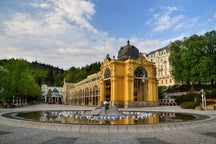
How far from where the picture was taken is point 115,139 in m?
9.67

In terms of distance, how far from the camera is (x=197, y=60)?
169 feet

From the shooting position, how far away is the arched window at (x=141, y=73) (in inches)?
1924

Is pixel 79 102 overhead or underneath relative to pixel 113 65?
underneath

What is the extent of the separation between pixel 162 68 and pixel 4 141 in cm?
9215

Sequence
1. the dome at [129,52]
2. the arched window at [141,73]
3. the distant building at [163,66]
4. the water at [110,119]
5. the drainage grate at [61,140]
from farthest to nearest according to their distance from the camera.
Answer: the distant building at [163,66] → the dome at [129,52] → the arched window at [141,73] → the water at [110,119] → the drainage grate at [61,140]

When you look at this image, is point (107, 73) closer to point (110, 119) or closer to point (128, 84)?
point (128, 84)

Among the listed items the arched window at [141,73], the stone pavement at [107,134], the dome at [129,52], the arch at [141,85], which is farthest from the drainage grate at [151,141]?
the dome at [129,52]

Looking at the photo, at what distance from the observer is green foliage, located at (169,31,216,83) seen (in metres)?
48.1

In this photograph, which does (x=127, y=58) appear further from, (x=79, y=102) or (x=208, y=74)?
(x=79, y=102)

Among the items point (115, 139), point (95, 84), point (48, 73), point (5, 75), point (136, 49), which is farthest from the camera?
point (48, 73)

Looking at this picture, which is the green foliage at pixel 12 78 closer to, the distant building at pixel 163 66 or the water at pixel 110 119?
the water at pixel 110 119

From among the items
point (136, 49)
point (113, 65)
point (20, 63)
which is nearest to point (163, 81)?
point (136, 49)

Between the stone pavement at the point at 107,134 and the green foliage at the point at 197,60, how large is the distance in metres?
36.2

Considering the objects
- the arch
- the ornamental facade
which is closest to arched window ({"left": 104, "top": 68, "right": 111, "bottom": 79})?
the ornamental facade
